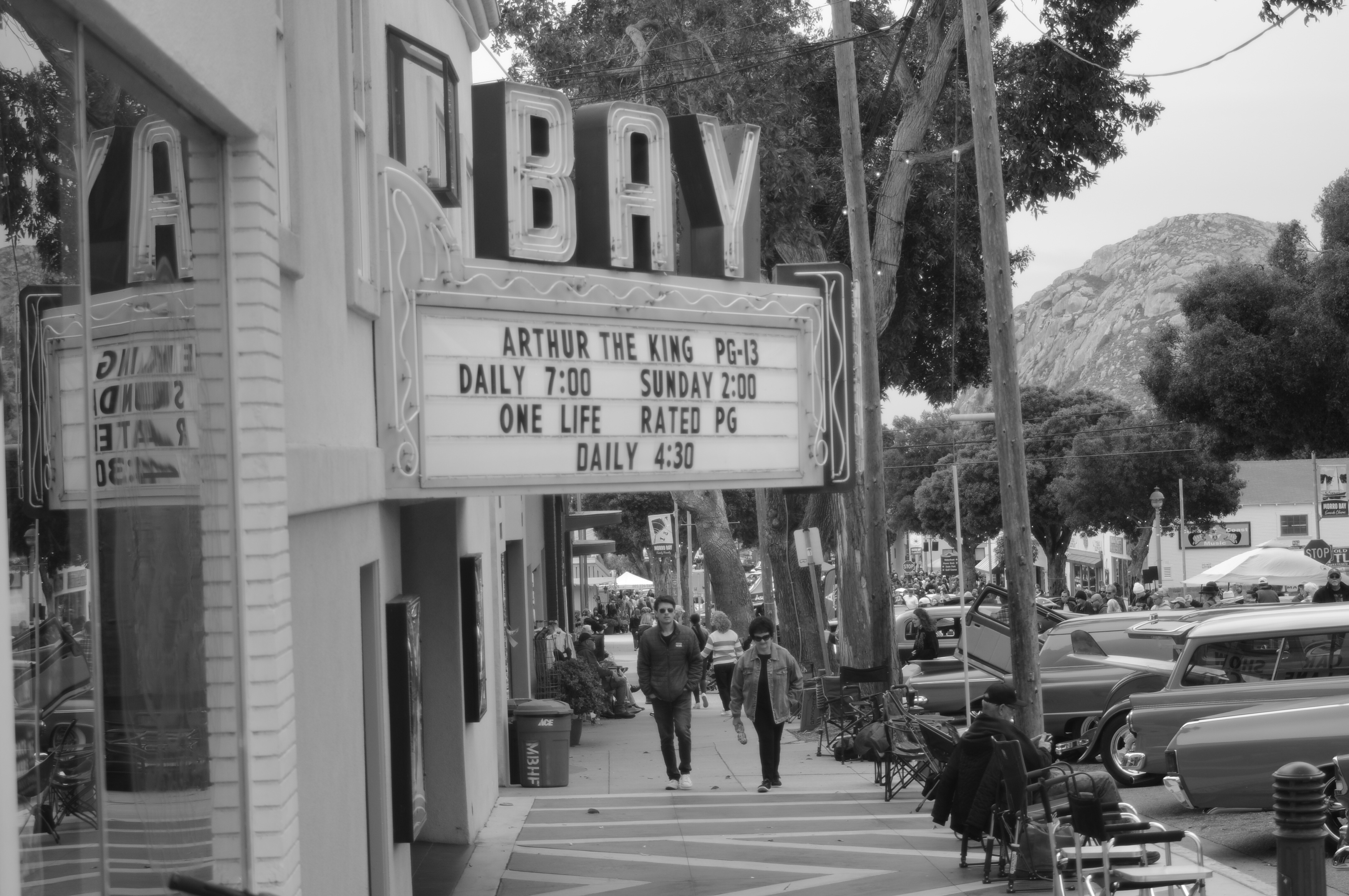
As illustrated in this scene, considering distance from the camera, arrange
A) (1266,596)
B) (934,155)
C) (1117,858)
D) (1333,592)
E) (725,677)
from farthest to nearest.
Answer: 1. (1266,596)
2. (1333,592)
3. (934,155)
4. (725,677)
5. (1117,858)

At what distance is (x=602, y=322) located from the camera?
7609mm

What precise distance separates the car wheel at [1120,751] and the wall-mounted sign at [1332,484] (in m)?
26.0

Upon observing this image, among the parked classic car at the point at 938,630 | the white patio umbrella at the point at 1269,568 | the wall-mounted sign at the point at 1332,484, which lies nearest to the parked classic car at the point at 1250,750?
the parked classic car at the point at 938,630

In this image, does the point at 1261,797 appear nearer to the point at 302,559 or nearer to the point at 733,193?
the point at 733,193

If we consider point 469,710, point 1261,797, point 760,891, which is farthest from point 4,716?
point 1261,797

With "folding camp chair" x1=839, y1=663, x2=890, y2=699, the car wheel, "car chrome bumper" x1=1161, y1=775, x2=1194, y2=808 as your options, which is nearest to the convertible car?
the car wheel

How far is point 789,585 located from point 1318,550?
25420mm

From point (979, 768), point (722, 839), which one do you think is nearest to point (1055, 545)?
point (722, 839)

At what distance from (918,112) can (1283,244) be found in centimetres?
2110

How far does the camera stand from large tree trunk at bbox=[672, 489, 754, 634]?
28.8m

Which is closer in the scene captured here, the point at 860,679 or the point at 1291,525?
the point at 860,679

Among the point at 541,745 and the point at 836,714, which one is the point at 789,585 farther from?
the point at 541,745

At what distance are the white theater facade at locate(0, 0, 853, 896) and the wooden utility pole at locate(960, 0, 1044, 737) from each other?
337cm

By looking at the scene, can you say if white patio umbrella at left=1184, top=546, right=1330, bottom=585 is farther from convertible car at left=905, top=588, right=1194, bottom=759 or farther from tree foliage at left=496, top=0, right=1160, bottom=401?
convertible car at left=905, top=588, right=1194, bottom=759
